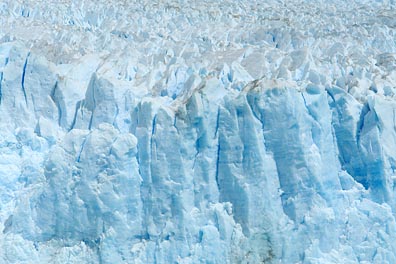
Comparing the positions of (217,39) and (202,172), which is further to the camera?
(217,39)

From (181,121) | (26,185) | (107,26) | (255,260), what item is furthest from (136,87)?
(107,26)

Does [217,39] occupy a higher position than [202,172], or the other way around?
[217,39]

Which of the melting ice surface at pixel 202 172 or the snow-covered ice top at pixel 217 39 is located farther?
the snow-covered ice top at pixel 217 39

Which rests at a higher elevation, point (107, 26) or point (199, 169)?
point (107, 26)

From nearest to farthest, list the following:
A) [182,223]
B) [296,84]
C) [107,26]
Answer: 1. [182,223]
2. [296,84]
3. [107,26]

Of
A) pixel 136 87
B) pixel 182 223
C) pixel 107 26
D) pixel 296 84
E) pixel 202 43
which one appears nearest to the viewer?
pixel 182 223

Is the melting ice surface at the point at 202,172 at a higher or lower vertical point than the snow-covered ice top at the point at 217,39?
lower

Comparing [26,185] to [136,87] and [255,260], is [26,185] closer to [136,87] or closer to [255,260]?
[136,87]

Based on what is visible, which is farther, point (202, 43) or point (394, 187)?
point (202, 43)

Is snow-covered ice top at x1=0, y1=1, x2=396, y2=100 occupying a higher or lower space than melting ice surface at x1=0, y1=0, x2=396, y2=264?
higher

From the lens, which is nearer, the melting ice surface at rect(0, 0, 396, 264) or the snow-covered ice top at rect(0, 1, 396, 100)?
the melting ice surface at rect(0, 0, 396, 264)

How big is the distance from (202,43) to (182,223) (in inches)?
164

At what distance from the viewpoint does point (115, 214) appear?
6.68m

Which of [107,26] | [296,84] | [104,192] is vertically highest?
[107,26]
